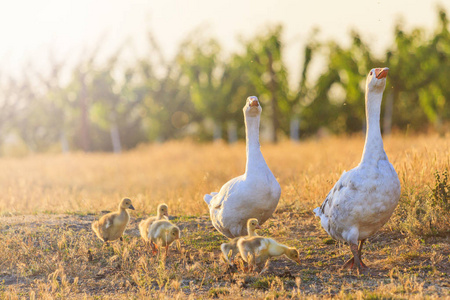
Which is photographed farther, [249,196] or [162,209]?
[162,209]

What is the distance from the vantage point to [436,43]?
114 feet

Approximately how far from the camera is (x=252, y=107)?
7.22 m

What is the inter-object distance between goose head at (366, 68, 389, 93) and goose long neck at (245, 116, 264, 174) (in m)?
1.79

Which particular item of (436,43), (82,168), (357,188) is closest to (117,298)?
(357,188)

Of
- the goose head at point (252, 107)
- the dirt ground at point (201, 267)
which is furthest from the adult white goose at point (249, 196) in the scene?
the dirt ground at point (201, 267)

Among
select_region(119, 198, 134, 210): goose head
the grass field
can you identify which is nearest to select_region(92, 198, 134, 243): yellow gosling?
select_region(119, 198, 134, 210): goose head

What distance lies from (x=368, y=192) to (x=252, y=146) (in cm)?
197

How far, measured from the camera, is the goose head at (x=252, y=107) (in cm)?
712

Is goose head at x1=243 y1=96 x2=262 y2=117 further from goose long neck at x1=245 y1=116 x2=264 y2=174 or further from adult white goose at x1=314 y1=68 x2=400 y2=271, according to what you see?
adult white goose at x1=314 y1=68 x2=400 y2=271

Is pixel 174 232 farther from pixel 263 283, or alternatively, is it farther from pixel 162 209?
pixel 263 283

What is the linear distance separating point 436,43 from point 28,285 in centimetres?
3485

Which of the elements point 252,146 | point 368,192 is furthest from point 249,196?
point 368,192

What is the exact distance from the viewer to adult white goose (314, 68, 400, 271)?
5.98m

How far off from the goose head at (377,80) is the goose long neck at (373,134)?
0.21 feet
